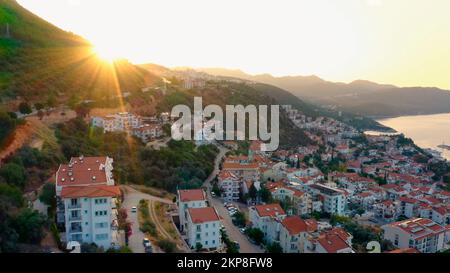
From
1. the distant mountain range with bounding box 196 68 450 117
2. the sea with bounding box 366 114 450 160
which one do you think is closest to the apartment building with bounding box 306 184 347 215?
the sea with bounding box 366 114 450 160

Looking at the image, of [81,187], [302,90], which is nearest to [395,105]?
[302,90]

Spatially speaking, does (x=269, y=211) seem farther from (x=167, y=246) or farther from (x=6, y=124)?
(x=6, y=124)

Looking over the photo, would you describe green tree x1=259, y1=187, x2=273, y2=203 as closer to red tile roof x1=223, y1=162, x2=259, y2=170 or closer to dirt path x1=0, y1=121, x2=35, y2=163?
red tile roof x1=223, y1=162, x2=259, y2=170

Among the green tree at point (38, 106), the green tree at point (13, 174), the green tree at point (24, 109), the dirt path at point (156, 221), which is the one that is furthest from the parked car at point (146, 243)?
the green tree at point (38, 106)

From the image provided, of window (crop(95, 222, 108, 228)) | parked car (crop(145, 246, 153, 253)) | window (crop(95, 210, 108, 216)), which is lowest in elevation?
parked car (crop(145, 246, 153, 253))

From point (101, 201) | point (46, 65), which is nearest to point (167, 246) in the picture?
point (101, 201)

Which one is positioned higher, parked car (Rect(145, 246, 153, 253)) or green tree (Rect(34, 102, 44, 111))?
green tree (Rect(34, 102, 44, 111))
